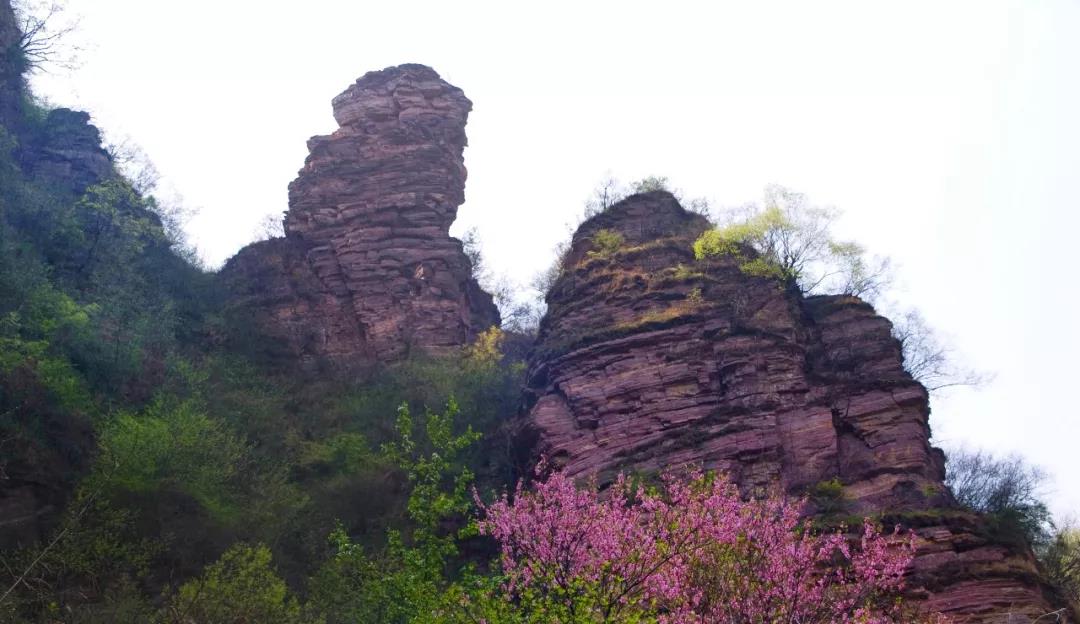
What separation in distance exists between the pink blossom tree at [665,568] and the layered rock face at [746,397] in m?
12.2

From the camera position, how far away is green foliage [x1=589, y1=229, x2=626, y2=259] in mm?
41763

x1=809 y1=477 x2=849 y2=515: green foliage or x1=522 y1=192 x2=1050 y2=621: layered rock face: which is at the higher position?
x1=522 y1=192 x2=1050 y2=621: layered rock face

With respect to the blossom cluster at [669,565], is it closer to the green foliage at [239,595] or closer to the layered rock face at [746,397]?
the green foliage at [239,595]

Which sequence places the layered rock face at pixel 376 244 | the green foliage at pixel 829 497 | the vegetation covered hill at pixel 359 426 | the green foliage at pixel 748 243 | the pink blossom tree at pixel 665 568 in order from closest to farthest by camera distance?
the pink blossom tree at pixel 665 568 < the vegetation covered hill at pixel 359 426 < the green foliage at pixel 829 497 < the green foliage at pixel 748 243 < the layered rock face at pixel 376 244

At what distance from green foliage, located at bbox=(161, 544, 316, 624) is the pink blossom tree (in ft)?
32.0

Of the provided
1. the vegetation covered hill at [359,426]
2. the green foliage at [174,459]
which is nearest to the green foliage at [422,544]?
the vegetation covered hill at [359,426]

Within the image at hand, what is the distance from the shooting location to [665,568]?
51.9ft

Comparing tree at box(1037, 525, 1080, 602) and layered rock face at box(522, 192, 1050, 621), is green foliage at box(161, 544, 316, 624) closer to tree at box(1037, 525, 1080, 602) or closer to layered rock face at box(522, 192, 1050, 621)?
layered rock face at box(522, 192, 1050, 621)

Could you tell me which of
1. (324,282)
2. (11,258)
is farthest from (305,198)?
(11,258)

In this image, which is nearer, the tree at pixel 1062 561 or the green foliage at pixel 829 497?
the green foliage at pixel 829 497

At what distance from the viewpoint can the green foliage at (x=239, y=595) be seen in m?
23.9

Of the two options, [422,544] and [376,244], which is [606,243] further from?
[422,544]

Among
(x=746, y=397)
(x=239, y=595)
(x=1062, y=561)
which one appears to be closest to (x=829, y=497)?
(x=746, y=397)

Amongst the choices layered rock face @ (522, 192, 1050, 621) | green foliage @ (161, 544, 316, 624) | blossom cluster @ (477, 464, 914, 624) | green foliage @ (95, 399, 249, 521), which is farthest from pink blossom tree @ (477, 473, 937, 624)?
green foliage @ (95, 399, 249, 521)
